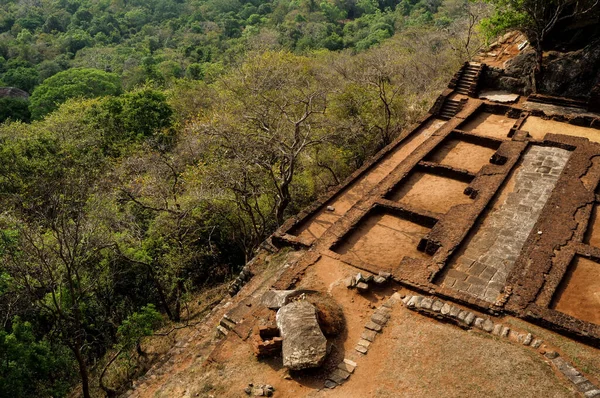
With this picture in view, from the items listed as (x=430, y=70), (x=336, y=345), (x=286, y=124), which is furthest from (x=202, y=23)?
(x=336, y=345)

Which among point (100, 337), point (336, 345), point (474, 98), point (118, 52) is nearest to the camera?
point (336, 345)

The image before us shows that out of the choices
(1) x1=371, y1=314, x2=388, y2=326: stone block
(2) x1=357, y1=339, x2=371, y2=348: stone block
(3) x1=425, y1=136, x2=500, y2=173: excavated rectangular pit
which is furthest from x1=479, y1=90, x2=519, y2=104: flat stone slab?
(2) x1=357, y1=339, x2=371, y2=348: stone block

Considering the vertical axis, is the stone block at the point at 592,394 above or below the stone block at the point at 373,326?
above

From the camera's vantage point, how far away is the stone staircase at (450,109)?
19547mm

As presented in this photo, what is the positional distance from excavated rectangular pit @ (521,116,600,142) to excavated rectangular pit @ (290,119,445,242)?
3.40m

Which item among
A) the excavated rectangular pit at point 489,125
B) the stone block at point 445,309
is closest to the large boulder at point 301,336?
the stone block at point 445,309

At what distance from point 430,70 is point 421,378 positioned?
24799 millimetres

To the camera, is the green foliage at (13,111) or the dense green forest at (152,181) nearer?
the dense green forest at (152,181)

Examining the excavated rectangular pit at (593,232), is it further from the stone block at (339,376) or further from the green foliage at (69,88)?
the green foliage at (69,88)

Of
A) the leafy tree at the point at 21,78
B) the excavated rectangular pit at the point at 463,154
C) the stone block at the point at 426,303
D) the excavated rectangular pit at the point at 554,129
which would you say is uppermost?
the excavated rectangular pit at the point at 554,129

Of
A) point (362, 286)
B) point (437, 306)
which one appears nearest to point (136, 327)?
point (362, 286)

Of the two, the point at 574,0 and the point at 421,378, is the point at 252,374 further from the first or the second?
the point at 574,0

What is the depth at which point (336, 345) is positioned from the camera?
31.5 ft

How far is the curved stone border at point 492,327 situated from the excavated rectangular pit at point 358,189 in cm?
383
